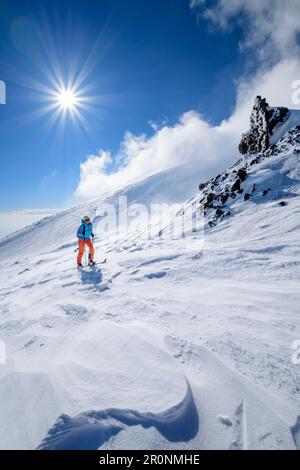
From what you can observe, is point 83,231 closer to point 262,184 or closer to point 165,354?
point 165,354

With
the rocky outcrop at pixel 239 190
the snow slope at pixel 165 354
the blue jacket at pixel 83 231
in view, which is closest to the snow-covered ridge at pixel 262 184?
the rocky outcrop at pixel 239 190

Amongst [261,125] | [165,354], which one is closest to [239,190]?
[261,125]

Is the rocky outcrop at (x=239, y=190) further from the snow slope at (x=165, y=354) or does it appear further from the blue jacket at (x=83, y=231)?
the blue jacket at (x=83, y=231)

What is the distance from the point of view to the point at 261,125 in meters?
18.0

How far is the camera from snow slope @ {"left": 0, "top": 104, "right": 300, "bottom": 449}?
2.35 metres

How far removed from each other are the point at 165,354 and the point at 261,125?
20.2m

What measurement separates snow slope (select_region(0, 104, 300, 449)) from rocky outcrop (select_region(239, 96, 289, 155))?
11.9 m

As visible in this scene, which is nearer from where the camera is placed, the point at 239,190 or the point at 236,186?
the point at 239,190

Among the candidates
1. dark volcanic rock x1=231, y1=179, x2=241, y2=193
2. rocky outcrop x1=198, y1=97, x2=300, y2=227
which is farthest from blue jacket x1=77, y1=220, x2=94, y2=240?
dark volcanic rock x1=231, y1=179, x2=241, y2=193

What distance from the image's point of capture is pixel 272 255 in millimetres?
6434

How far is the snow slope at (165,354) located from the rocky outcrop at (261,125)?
11854 mm

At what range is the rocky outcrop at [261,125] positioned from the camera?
54.5ft
